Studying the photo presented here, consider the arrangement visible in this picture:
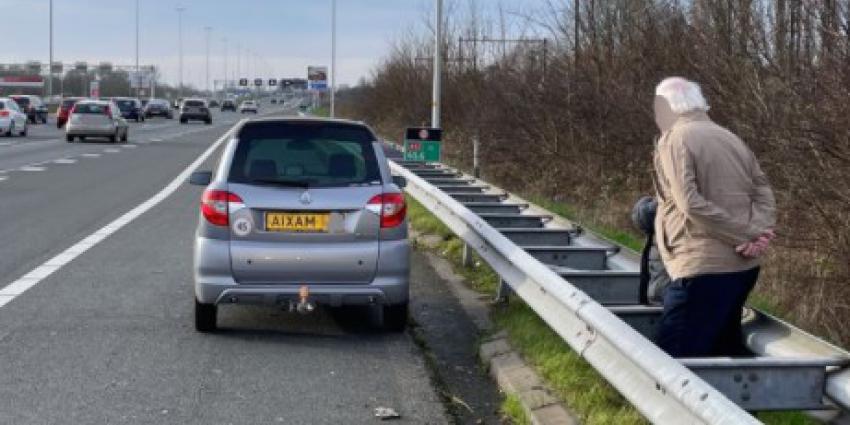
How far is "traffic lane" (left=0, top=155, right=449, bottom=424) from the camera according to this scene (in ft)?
19.4

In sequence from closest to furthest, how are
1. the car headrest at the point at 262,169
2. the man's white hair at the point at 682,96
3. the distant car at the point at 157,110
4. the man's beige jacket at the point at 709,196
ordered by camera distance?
the man's beige jacket at the point at 709,196
the man's white hair at the point at 682,96
the car headrest at the point at 262,169
the distant car at the point at 157,110

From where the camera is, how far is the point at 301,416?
5.83 meters

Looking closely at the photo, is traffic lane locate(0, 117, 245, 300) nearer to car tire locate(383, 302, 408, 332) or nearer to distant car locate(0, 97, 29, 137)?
car tire locate(383, 302, 408, 332)

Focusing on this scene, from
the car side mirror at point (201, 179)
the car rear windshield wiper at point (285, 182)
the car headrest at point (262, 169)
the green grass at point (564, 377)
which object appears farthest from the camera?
the car side mirror at point (201, 179)

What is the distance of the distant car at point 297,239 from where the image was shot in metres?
7.46

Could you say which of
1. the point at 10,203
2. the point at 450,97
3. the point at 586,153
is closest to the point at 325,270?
the point at 586,153

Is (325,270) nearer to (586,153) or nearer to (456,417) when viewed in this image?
(456,417)

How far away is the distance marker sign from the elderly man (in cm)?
1194

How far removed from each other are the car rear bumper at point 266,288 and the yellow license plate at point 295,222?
36cm

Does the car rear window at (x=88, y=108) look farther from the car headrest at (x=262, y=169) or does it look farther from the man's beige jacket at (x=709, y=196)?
the man's beige jacket at (x=709, y=196)

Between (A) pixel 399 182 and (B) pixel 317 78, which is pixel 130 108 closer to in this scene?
(B) pixel 317 78

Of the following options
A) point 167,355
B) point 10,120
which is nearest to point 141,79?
point 10,120

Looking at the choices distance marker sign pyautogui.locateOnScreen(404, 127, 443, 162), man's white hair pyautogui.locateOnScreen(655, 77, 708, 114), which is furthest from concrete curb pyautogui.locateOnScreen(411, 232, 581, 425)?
distance marker sign pyautogui.locateOnScreen(404, 127, 443, 162)

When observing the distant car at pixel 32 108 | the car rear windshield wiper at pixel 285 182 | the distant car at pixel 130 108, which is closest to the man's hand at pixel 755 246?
the car rear windshield wiper at pixel 285 182
